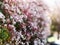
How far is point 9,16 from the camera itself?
4.43 m

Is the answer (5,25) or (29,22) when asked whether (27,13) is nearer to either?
(29,22)

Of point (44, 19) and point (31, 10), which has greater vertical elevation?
point (44, 19)

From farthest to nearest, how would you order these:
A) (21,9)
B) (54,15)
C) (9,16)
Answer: (54,15)
(21,9)
(9,16)

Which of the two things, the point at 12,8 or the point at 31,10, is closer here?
the point at 12,8

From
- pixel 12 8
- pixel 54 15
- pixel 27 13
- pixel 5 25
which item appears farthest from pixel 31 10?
pixel 54 15

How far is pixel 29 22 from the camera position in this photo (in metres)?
5.21

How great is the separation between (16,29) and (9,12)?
0.38 meters

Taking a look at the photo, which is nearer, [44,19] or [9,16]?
[9,16]

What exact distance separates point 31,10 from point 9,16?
1.34m

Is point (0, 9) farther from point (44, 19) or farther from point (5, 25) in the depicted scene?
point (44, 19)

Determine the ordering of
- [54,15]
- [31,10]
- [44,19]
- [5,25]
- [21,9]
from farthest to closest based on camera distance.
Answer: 1. [54,15]
2. [44,19]
3. [31,10]
4. [21,9]
5. [5,25]

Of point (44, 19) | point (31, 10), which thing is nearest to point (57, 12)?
point (44, 19)

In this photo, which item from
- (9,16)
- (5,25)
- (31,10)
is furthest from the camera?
(31,10)

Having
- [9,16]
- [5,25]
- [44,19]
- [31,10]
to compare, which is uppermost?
[44,19]
